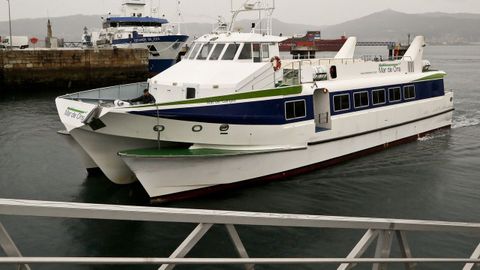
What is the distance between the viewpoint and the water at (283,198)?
10.5 metres

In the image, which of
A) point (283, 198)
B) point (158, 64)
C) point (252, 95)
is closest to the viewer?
point (252, 95)

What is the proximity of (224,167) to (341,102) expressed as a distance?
5.69 metres

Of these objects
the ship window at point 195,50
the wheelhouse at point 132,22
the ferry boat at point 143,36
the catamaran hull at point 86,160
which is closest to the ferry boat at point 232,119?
the ship window at point 195,50

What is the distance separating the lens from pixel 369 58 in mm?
20656

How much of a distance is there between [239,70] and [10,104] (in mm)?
23942

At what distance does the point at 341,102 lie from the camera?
16.3 m

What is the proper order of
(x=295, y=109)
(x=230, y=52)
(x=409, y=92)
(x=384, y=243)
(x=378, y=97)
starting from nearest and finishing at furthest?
(x=384, y=243) < (x=295, y=109) < (x=230, y=52) < (x=378, y=97) < (x=409, y=92)

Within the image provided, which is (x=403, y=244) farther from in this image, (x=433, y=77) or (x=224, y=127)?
(x=433, y=77)

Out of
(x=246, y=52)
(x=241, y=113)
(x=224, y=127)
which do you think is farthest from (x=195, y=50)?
(x=224, y=127)

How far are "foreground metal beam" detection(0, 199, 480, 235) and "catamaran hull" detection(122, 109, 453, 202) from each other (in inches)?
354

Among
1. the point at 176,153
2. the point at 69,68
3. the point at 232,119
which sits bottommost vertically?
the point at 176,153

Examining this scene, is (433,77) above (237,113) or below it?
above

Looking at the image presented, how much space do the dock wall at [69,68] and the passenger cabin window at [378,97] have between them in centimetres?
3183

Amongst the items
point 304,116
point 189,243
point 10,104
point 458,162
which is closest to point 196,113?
point 304,116
